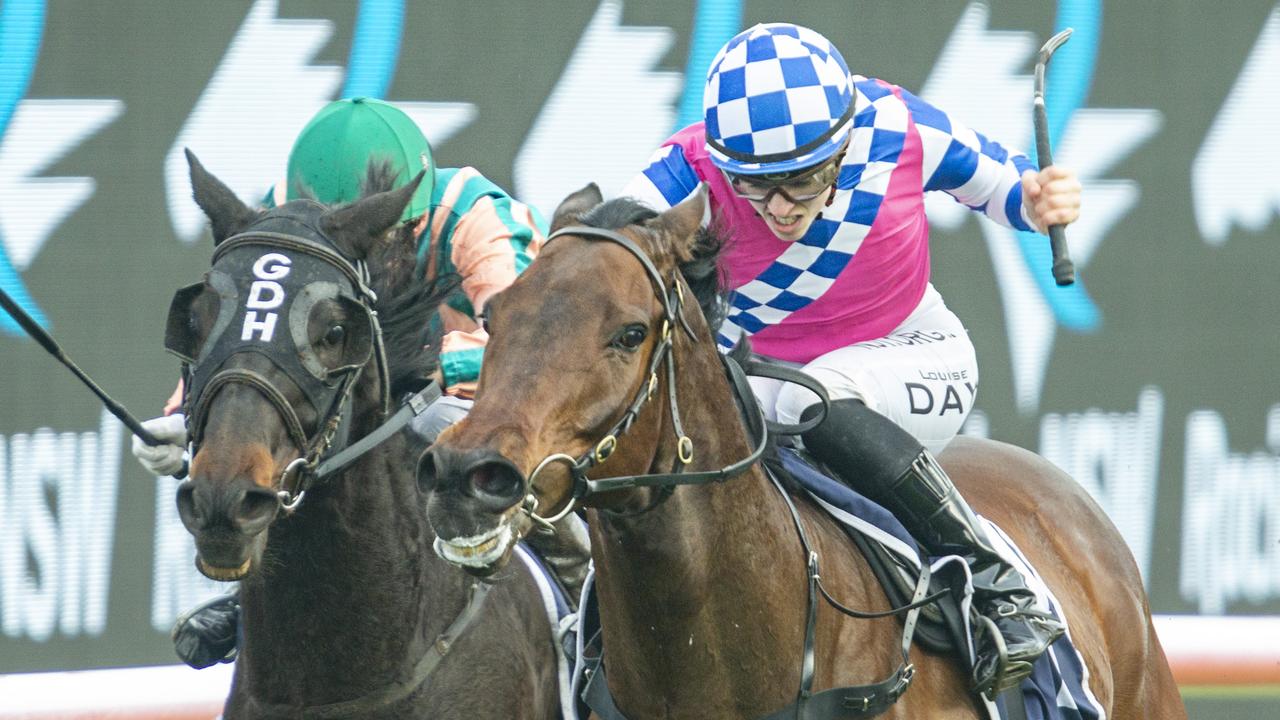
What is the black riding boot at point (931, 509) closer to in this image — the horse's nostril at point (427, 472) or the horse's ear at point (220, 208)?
the horse's nostril at point (427, 472)

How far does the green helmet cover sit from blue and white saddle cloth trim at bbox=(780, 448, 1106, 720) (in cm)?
115

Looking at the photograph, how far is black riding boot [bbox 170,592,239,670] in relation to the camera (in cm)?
350

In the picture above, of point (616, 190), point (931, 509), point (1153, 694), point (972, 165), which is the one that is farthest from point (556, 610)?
point (616, 190)

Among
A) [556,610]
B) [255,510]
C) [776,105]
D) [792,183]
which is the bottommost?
[556,610]

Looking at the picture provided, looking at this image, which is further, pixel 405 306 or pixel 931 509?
pixel 405 306

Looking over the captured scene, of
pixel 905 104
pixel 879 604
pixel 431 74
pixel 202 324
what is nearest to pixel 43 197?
pixel 431 74

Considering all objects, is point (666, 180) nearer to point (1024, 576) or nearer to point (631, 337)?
point (631, 337)

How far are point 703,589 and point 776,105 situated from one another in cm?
93

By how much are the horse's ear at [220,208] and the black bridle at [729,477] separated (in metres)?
0.92

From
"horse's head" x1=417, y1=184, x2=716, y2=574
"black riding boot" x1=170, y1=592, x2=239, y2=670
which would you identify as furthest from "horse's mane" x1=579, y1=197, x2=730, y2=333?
"black riding boot" x1=170, y1=592, x2=239, y2=670

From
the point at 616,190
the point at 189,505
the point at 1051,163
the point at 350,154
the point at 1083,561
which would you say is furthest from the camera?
the point at 616,190

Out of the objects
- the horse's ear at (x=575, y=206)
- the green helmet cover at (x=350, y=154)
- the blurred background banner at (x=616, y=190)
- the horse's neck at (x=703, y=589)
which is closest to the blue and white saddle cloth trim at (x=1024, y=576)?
the horse's neck at (x=703, y=589)

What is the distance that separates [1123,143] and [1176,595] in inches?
67.1

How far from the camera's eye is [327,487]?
3123 mm
